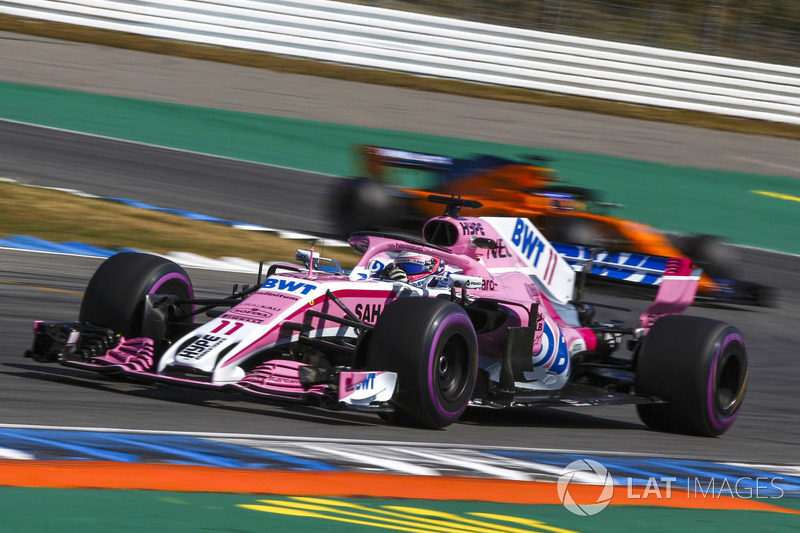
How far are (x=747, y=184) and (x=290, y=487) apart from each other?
16.8 metres

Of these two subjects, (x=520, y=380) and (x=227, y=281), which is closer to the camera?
(x=520, y=380)

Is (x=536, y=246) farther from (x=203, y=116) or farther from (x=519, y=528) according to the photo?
(x=203, y=116)

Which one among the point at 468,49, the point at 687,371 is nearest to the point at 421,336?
the point at 687,371

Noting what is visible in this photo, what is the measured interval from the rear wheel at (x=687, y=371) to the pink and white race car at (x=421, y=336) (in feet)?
0.03

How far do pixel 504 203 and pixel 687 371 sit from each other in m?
6.28

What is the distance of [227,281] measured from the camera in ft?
39.4

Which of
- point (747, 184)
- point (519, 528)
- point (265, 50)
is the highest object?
point (265, 50)

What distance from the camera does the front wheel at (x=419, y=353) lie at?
20.9 ft

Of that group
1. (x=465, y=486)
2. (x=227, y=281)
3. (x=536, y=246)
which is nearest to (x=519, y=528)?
(x=465, y=486)

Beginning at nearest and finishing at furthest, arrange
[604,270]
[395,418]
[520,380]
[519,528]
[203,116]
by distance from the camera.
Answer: [519,528]
[395,418]
[520,380]
[604,270]
[203,116]

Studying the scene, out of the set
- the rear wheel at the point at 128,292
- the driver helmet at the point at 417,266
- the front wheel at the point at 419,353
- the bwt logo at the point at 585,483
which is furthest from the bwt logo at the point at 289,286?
the bwt logo at the point at 585,483

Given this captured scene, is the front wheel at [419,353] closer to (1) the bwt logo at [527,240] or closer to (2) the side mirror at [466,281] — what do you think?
(2) the side mirror at [466,281]

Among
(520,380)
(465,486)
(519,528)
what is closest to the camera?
(519,528)

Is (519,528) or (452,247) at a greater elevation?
(452,247)
